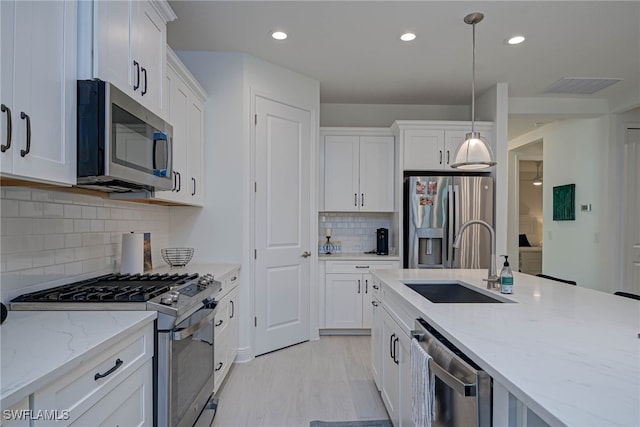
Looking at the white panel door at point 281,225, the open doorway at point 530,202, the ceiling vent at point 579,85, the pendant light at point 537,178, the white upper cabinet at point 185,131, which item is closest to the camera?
the white upper cabinet at point 185,131

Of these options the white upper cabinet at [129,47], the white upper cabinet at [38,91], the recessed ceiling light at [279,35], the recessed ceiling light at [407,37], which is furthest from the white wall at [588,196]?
the white upper cabinet at [38,91]

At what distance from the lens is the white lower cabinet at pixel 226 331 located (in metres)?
2.49

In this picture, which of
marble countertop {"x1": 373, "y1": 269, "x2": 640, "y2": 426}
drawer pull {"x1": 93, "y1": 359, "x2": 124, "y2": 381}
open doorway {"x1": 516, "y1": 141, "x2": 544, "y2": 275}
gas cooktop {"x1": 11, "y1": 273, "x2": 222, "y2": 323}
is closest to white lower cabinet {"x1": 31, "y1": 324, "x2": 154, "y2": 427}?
drawer pull {"x1": 93, "y1": 359, "x2": 124, "y2": 381}

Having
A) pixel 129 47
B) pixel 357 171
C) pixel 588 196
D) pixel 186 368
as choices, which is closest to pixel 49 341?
pixel 186 368

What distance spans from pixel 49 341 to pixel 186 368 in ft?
2.51

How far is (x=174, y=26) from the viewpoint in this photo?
281 cm

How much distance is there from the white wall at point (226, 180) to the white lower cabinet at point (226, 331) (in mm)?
185

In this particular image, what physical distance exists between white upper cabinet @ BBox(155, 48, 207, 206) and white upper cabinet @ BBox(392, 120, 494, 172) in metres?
2.20

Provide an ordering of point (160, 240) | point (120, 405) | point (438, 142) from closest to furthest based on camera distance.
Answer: point (120, 405) → point (160, 240) → point (438, 142)

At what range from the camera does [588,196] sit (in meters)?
4.77

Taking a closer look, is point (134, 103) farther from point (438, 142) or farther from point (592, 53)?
point (592, 53)

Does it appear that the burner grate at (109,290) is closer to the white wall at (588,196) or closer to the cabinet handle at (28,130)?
the cabinet handle at (28,130)

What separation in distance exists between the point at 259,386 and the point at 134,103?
7.03ft

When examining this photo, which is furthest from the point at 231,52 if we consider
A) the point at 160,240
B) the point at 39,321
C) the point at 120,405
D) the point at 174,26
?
the point at 120,405
